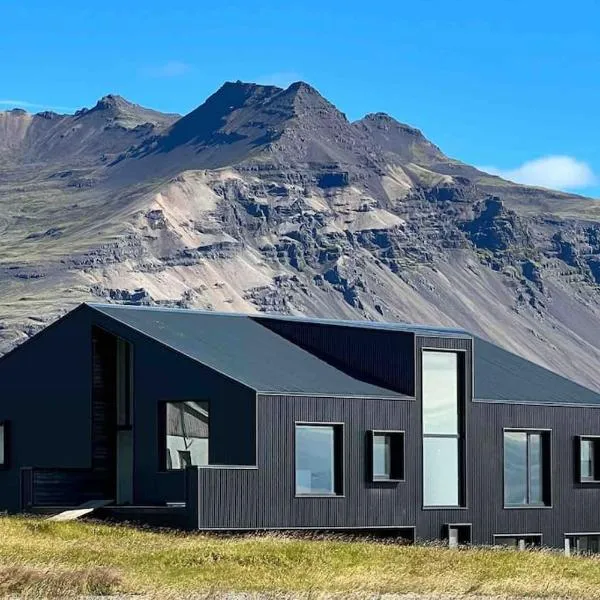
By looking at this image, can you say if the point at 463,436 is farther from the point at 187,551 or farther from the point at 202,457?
the point at 187,551

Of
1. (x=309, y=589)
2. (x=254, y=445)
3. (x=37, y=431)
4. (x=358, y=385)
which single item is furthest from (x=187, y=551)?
(x=37, y=431)

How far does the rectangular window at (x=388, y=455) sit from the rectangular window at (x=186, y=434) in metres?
4.95

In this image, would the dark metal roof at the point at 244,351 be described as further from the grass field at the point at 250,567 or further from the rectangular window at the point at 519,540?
the grass field at the point at 250,567

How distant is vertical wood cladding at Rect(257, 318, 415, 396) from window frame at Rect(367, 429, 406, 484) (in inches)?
53.6

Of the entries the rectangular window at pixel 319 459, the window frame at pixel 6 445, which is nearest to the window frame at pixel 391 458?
the rectangular window at pixel 319 459

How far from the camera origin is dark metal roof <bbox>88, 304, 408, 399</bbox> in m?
46.7

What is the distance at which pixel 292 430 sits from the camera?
45406mm

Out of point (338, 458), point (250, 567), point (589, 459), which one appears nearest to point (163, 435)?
Answer: point (338, 458)

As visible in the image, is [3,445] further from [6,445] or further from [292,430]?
[292,430]

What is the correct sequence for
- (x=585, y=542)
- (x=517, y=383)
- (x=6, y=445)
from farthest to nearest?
(x=6, y=445) < (x=517, y=383) < (x=585, y=542)

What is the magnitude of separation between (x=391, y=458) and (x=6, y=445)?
1375 cm

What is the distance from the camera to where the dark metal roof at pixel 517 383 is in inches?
2018

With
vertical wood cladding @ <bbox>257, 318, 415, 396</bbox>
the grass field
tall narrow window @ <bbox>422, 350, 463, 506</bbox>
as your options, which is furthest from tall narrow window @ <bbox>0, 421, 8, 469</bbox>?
tall narrow window @ <bbox>422, 350, 463, 506</bbox>

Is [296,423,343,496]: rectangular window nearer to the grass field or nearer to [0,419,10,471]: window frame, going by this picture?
the grass field
